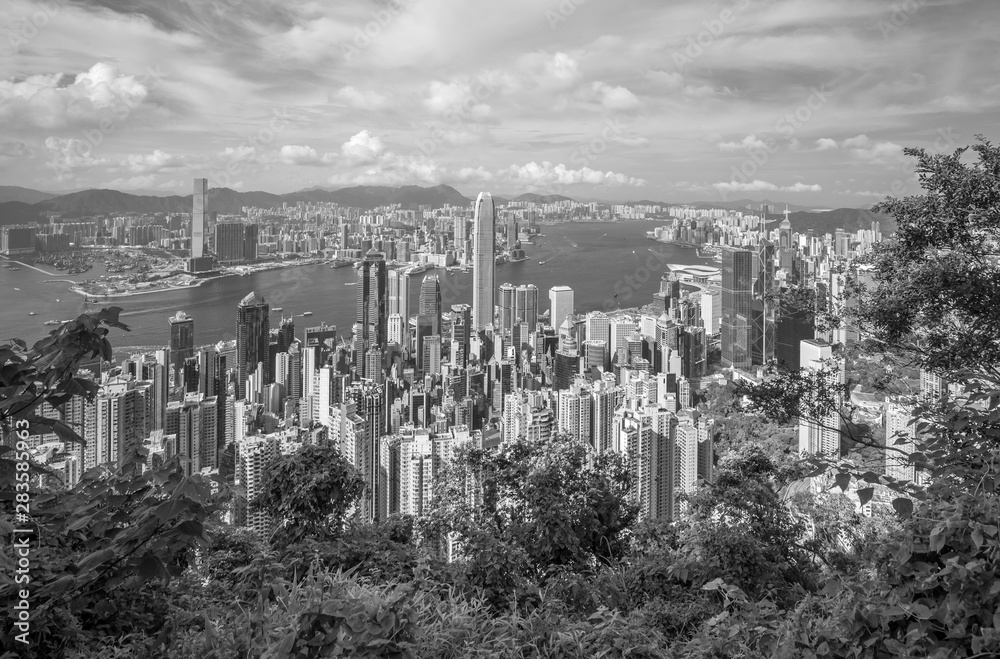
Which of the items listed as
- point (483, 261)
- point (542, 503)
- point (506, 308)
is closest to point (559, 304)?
point (506, 308)

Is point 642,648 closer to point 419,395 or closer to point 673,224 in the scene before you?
point 419,395

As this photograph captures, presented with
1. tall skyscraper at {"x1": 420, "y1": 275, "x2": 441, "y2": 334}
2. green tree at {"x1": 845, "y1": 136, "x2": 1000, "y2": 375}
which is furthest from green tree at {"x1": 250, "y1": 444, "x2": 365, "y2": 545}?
tall skyscraper at {"x1": 420, "y1": 275, "x2": 441, "y2": 334}

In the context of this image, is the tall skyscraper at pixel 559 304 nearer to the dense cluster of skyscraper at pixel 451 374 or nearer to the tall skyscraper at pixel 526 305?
the dense cluster of skyscraper at pixel 451 374

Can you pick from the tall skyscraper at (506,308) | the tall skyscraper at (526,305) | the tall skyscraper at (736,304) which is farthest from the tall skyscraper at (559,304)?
the tall skyscraper at (736,304)

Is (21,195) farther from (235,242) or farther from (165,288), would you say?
(235,242)

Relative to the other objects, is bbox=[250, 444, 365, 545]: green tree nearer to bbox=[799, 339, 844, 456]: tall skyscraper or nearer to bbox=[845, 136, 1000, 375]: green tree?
bbox=[799, 339, 844, 456]: tall skyscraper

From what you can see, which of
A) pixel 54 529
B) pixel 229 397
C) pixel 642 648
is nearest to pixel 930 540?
pixel 642 648

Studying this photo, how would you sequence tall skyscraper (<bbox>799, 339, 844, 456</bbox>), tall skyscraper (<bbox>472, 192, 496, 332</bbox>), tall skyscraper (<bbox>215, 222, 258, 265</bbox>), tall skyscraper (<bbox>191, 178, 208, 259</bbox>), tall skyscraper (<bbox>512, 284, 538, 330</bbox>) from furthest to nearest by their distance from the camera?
tall skyscraper (<bbox>472, 192, 496, 332</bbox>) → tall skyscraper (<bbox>512, 284, 538, 330</bbox>) → tall skyscraper (<bbox>215, 222, 258, 265</bbox>) → tall skyscraper (<bbox>191, 178, 208, 259</bbox>) → tall skyscraper (<bbox>799, 339, 844, 456</bbox>)
